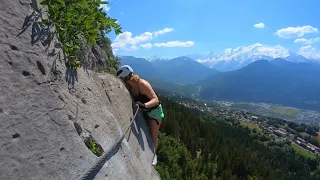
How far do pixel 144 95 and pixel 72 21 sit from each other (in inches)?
206

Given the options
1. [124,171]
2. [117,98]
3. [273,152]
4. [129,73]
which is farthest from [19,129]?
[273,152]

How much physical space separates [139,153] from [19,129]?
5.67 m

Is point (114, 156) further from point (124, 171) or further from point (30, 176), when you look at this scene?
point (30, 176)

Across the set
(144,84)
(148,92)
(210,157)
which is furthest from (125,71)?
(210,157)

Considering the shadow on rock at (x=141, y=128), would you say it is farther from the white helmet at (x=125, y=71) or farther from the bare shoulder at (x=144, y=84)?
the white helmet at (x=125, y=71)

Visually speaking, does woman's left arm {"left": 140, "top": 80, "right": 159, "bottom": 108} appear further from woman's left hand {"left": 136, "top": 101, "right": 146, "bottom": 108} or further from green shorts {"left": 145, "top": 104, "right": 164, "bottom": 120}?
green shorts {"left": 145, "top": 104, "right": 164, "bottom": 120}

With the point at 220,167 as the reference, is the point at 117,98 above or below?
above

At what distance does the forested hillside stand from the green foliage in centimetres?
2505

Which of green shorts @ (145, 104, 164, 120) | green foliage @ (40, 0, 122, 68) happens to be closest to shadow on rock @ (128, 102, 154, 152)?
green shorts @ (145, 104, 164, 120)

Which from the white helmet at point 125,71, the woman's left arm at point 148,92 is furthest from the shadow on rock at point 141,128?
the white helmet at point 125,71

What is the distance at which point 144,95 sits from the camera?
453 inches

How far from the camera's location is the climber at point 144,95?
11.1 meters

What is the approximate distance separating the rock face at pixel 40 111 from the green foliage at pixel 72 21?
0.32 m

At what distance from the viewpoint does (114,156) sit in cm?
708
